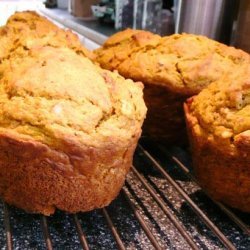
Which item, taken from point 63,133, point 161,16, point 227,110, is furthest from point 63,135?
point 161,16

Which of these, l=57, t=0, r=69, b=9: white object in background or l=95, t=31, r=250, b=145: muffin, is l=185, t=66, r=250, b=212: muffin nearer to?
l=95, t=31, r=250, b=145: muffin

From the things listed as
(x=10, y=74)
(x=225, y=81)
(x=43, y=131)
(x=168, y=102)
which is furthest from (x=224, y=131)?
(x=10, y=74)

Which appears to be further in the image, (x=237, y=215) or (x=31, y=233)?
(x=237, y=215)

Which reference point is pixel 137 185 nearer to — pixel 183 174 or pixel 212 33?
pixel 183 174

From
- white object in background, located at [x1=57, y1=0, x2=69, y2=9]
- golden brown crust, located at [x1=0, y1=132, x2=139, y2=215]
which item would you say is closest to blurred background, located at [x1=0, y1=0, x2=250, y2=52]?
white object in background, located at [x1=57, y1=0, x2=69, y2=9]

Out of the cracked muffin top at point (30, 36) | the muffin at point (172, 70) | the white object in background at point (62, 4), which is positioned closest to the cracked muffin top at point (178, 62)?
the muffin at point (172, 70)

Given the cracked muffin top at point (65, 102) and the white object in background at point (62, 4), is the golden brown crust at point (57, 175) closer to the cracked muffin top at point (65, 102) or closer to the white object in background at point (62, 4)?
the cracked muffin top at point (65, 102)
